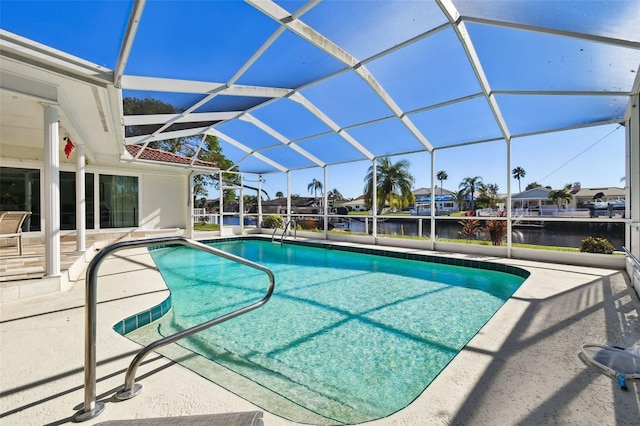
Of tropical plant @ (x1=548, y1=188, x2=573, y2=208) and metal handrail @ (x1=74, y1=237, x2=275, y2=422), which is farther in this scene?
tropical plant @ (x1=548, y1=188, x2=573, y2=208)

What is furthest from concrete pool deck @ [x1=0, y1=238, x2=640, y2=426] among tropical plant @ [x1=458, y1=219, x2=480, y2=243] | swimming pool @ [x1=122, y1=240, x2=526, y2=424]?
tropical plant @ [x1=458, y1=219, x2=480, y2=243]

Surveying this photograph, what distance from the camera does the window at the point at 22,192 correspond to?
8039 millimetres

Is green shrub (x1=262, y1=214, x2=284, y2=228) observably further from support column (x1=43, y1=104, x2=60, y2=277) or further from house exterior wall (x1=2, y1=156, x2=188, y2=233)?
support column (x1=43, y1=104, x2=60, y2=277)

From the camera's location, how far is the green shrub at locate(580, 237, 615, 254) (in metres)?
6.62

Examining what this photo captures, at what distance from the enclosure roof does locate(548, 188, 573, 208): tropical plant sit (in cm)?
1225

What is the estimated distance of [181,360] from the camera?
283 centimetres

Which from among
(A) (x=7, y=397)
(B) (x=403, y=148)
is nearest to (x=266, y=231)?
(B) (x=403, y=148)

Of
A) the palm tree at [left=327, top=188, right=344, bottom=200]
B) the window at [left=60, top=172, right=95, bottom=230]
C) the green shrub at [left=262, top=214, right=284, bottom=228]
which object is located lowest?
the green shrub at [left=262, top=214, right=284, bottom=228]

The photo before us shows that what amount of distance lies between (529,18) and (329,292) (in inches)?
200

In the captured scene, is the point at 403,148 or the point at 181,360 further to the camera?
the point at 403,148

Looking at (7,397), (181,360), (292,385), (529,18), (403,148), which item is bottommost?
(292,385)

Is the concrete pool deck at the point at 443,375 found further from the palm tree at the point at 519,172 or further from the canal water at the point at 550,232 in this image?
the palm tree at the point at 519,172

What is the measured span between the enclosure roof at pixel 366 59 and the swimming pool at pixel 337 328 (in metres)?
3.46

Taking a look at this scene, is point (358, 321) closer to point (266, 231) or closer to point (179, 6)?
point (179, 6)
